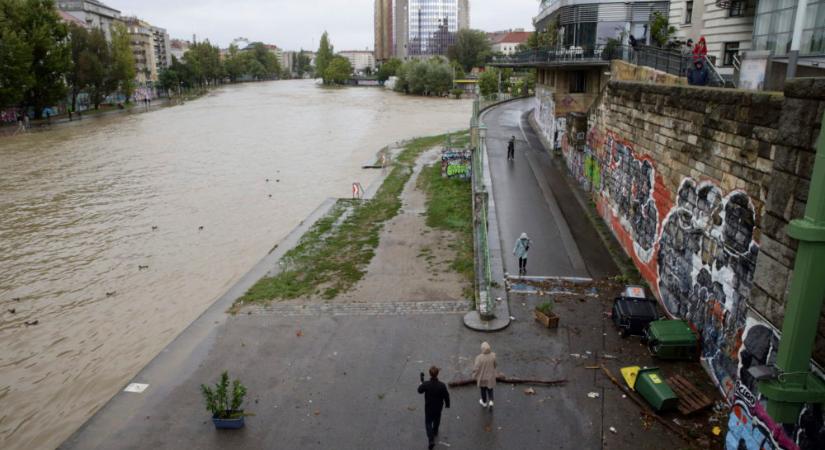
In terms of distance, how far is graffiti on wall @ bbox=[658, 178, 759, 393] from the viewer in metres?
9.53

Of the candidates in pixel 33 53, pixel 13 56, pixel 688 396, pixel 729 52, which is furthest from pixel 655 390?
pixel 33 53

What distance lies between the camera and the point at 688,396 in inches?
383

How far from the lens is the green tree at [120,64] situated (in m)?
80.3

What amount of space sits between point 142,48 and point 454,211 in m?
155

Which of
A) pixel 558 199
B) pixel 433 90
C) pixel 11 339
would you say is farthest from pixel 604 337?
pixel 433 90

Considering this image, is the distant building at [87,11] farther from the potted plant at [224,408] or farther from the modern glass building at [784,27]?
the potted plant at [224,408]

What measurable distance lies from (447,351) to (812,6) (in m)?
11.6

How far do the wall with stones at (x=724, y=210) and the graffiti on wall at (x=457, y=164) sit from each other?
519 inches

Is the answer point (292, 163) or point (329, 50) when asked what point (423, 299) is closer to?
point (292, 163)

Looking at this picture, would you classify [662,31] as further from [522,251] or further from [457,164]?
[522,251]

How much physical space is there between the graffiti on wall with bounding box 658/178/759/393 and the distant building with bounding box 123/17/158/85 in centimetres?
15429

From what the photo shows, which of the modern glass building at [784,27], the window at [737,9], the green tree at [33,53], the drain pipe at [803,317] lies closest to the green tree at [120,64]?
the green tree at [33,53]

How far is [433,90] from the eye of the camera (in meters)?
111

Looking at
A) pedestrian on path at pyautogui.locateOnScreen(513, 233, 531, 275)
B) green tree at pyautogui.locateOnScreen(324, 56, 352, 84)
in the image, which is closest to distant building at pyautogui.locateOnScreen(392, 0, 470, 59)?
green tree at pyautogui.locateOnScreen(324, 56, 352, 84)
